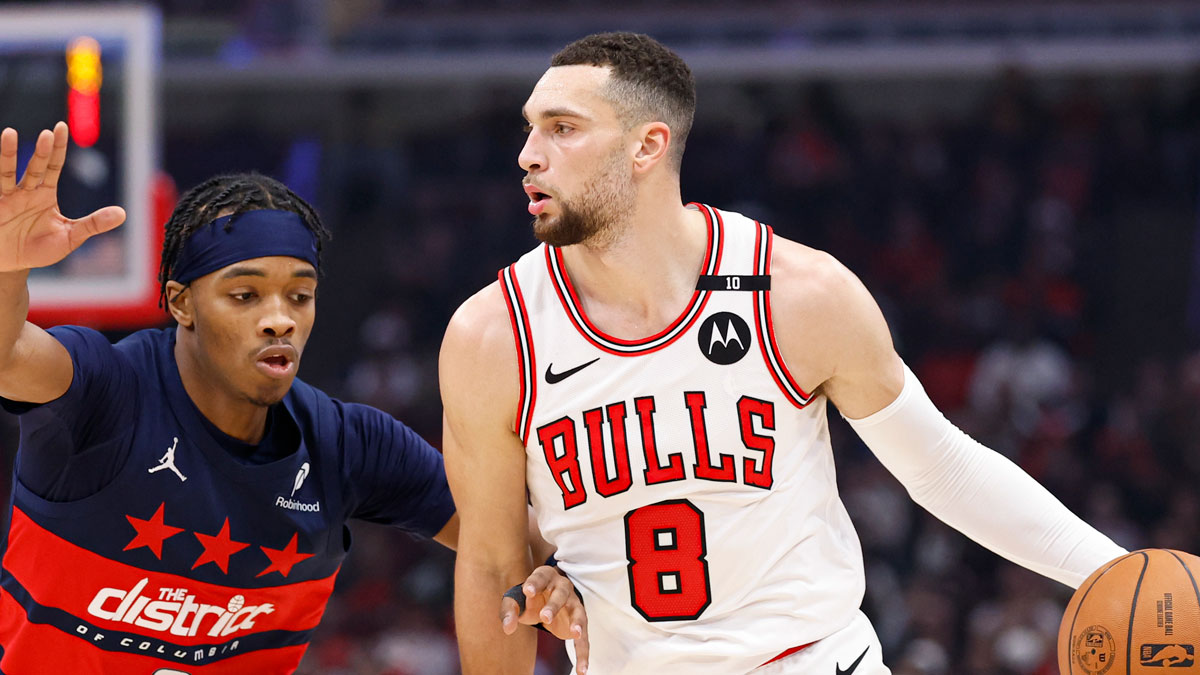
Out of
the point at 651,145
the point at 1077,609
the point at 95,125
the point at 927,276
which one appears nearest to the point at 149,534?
the point at 651,145

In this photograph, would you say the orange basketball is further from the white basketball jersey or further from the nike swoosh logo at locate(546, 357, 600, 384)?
the nike swoosh logo at locate(546, 357, 600, 384)

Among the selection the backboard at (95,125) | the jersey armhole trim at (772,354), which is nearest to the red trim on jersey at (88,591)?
the jersey armhole trim at (772,354)

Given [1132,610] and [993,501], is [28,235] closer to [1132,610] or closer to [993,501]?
[993,501]

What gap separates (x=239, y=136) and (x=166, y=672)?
11055mm

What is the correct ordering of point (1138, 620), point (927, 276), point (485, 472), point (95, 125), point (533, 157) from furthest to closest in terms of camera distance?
point (927, 276) < point (95, 125) < point (485, 472) < point (533, 157) < point (1138, 620)

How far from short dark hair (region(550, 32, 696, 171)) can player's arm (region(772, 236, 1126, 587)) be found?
1.56ft

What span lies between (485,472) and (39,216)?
1271 millimetres

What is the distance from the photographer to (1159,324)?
1205cm

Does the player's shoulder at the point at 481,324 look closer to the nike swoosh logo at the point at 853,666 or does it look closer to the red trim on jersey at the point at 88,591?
the red trim on jersey at the point at 88,591

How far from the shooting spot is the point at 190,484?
3645 mm

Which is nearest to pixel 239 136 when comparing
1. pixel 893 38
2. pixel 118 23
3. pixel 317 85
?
pixel 317 85

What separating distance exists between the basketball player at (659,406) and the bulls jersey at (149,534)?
1.84 ft

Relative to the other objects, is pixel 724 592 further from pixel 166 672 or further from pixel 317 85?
pixel 317 85

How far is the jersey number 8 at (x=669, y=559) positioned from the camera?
11.3ft
